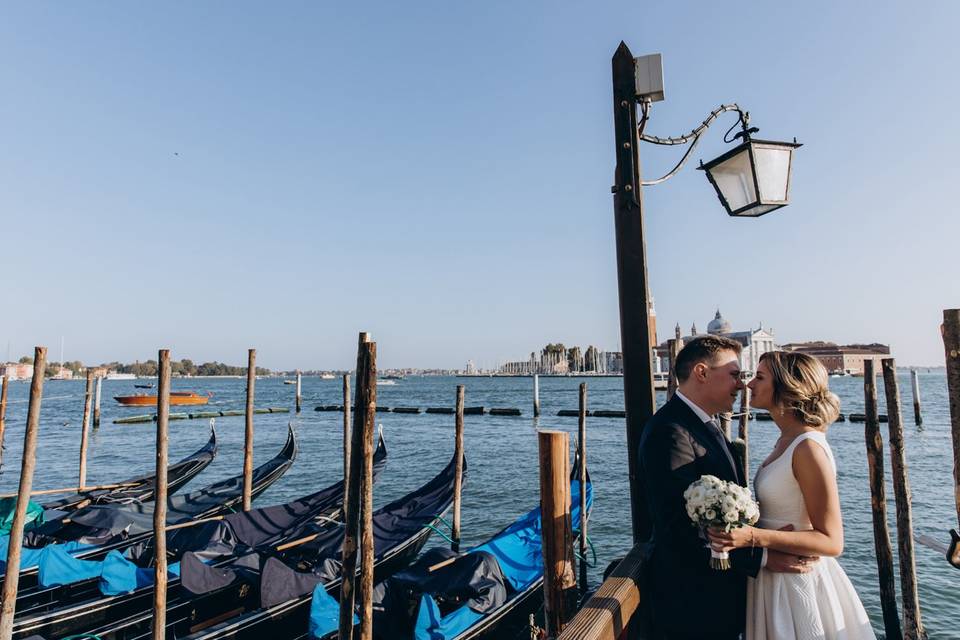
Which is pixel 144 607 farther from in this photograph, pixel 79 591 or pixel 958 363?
pixel 958 363

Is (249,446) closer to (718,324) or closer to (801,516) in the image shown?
(801,516)

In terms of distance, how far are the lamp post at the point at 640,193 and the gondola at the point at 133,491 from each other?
909 centimetres

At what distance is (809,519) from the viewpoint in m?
1.90

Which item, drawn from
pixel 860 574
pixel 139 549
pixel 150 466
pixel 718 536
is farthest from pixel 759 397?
pixel 150 466

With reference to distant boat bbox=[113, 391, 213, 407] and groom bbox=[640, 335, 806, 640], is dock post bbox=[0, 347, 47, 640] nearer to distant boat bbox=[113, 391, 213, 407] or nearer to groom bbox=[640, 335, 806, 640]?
groom bbox=[640, 335, 806, 640]

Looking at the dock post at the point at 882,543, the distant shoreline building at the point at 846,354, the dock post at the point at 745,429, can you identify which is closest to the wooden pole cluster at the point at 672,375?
the dock post at the point at 745,429

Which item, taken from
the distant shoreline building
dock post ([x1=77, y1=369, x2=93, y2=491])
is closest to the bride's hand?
dock post ([x1=77, y1=369, x2=93, y2=491])

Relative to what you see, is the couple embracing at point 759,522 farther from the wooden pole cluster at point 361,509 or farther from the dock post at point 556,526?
the wooden pole cluster at point 361,509

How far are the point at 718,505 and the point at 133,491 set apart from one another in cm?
1102

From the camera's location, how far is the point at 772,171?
264 centimetres

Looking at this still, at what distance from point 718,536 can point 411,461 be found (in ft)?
57.3

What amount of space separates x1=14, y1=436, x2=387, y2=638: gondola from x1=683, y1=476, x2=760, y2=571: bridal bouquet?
511 cm

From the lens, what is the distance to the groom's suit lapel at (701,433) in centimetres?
188

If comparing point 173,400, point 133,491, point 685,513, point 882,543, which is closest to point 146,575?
point 133,491
